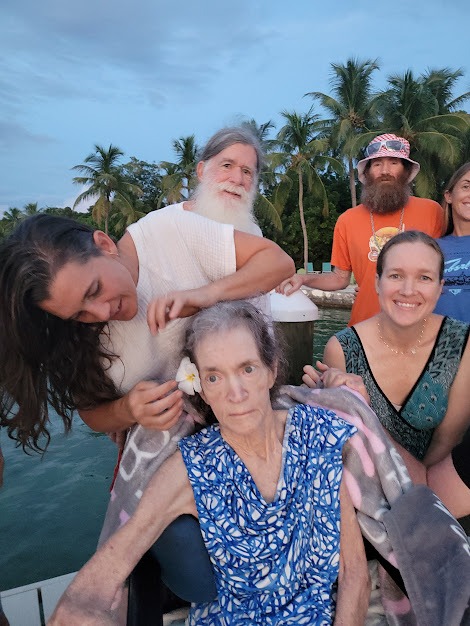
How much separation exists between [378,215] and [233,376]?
7.33 ft

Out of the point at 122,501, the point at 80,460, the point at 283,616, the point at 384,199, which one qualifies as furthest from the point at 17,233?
the point at 80,460

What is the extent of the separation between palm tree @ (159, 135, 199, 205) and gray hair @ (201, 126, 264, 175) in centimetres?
2634

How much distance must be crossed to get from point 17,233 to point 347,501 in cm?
131

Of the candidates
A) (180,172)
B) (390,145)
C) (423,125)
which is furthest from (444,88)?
(390,145)

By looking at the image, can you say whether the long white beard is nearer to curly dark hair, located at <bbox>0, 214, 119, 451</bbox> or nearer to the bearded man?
the bearded man

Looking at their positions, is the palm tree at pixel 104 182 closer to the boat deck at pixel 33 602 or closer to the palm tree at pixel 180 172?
the palm tree at pixel 180 172

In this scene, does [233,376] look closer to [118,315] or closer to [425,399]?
[118,315]

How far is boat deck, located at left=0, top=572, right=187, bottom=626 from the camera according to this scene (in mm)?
2160

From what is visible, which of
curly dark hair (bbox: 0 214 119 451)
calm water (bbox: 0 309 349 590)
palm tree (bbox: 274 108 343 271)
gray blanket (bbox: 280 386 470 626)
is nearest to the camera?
gray blanket (bbox: 280 386 470 626)

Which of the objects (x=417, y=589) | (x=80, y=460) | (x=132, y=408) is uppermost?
(x=132, y=408)

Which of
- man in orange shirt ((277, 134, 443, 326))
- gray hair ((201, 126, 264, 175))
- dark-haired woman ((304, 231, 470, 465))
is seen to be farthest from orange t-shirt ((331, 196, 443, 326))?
dark-haired woman ((304, 231, 470, 465))

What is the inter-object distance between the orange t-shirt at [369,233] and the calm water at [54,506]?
10.0 feet

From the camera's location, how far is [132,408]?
64.1 inches

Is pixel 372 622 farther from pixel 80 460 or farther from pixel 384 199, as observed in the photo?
pixel 80 460
